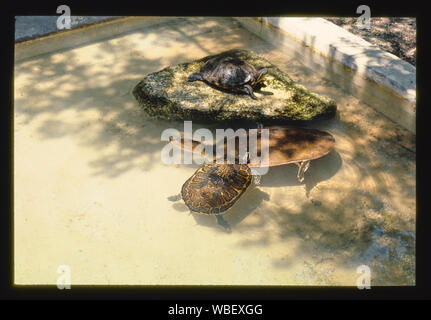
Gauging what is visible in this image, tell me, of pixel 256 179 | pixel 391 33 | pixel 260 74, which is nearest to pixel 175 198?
pixel 256 179

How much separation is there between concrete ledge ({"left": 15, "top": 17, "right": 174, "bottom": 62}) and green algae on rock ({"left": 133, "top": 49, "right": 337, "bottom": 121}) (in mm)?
1798

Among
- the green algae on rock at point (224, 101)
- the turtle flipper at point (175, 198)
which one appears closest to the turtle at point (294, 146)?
the green algae on rock at point (224, 101)

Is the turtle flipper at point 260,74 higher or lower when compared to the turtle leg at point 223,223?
higher

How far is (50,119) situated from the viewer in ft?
17.9

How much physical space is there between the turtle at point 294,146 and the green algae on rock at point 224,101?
1.16 ft

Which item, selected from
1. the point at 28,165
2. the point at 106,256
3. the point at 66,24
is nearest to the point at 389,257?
the point at 106,256

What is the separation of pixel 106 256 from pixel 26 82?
3.21 m

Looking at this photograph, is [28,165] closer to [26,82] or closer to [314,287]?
[26,82]

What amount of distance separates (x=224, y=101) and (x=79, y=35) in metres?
3.00

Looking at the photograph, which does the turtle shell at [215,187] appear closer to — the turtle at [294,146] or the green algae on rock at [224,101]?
the turtle at [294,146]

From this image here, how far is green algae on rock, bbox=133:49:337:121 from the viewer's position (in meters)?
5.29

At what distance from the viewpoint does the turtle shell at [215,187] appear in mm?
4258

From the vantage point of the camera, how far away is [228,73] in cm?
550

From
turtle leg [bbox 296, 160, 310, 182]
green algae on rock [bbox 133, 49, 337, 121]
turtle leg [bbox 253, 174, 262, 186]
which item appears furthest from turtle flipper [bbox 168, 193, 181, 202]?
turtle leg [bbox 296, 160, 310, 182]
